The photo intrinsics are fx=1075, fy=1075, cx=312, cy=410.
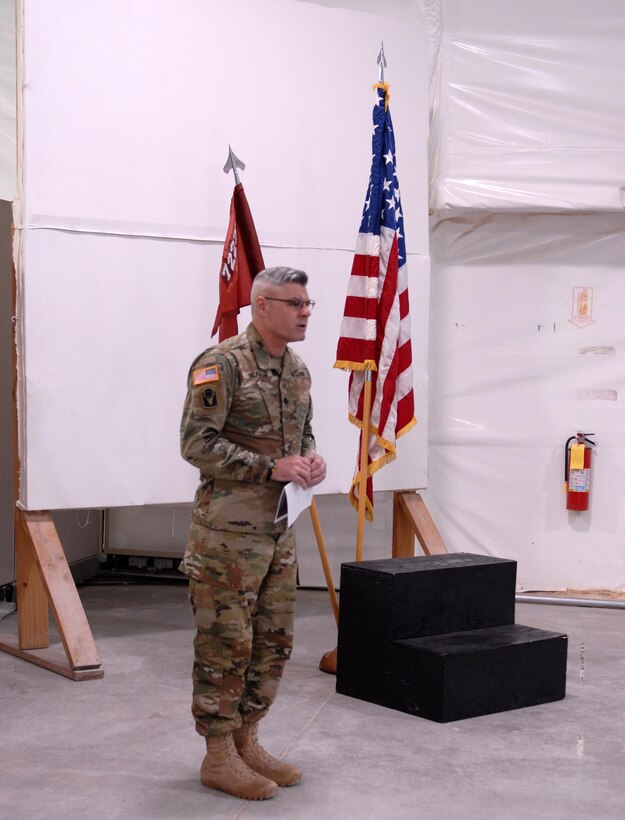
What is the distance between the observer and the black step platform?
3.96 metres

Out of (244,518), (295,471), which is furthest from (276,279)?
(244,518)

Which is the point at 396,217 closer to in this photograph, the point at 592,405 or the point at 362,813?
the point at 592,405

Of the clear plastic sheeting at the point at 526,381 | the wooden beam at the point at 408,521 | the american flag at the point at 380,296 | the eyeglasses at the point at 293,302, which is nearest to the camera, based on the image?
the eyeglasses at the point at 293,302

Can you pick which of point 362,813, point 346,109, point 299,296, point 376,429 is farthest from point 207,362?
point 346,109

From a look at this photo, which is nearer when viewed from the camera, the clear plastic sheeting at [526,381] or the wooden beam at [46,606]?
the wooden beam at [46,606]

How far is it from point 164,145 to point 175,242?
0.45 m

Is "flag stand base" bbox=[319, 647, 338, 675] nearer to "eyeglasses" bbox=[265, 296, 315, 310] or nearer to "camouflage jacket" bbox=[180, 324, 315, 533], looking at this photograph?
"camouflage jacket" bbox=[180, 324, 315, 533]

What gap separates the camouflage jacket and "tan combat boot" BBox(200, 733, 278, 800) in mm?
663

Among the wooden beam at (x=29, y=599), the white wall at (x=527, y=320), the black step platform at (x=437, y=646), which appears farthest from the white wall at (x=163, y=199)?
the black step platform at (x=437, y=646)

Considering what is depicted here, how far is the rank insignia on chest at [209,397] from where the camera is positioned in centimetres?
301

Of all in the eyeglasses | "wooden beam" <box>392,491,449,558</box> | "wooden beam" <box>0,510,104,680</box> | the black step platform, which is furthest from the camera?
"wooden beam" <box>392,491,449,558</box>

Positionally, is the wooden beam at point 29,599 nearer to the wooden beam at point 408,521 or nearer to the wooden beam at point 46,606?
the wooden beam at point 46,606

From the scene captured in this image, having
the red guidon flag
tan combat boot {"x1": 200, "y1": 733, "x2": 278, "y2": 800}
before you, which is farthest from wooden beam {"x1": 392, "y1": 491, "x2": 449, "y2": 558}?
tan combat boot {"x1": 200, "y1": 733, "x2": 278, "y2": 800}

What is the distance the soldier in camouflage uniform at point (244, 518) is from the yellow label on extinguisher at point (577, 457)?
3.31 metres
